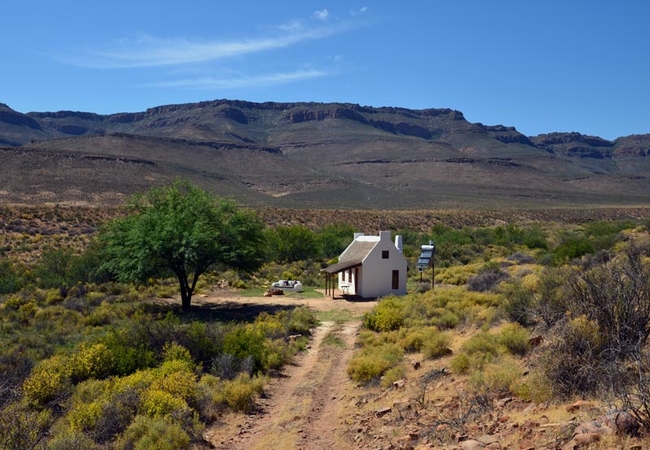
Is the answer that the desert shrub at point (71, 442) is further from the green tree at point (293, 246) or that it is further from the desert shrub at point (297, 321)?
the green tree at point (293, 246)

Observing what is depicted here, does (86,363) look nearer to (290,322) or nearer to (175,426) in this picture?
(175,426)

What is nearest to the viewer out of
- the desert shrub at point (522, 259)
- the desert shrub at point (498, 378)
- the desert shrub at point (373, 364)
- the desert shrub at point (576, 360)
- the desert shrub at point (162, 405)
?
the desert shrub at point (576, 360)

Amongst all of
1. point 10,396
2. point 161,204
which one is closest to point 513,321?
point 10,396

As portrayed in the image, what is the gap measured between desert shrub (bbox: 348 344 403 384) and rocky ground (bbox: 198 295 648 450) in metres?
0.30

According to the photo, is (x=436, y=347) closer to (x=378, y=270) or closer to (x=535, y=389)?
(x=535, y=389)

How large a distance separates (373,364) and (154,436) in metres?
5.87

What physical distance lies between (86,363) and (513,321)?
11022 mm

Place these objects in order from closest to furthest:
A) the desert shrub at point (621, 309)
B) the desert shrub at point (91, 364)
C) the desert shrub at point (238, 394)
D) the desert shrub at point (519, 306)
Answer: the desert shrub at point (621, 309) → the desert shrub at point (238, 394) → the desert shrub at point (519, 306) → the desert shrub at point (91, 364)

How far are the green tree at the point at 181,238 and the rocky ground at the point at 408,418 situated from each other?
11.7 m

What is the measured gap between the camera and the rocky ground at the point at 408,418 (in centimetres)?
799

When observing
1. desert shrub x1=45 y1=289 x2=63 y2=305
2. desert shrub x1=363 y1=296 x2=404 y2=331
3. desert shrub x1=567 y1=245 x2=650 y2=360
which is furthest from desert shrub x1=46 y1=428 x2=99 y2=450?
desert shrub x1=45 y1=289 x2=63 y2=305

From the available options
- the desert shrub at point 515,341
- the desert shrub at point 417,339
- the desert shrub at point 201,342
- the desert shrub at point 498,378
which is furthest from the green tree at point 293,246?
the desert shrub at point 498,378

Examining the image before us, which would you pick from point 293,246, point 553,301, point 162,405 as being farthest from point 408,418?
point 293,246

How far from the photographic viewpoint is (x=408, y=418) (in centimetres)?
1088
